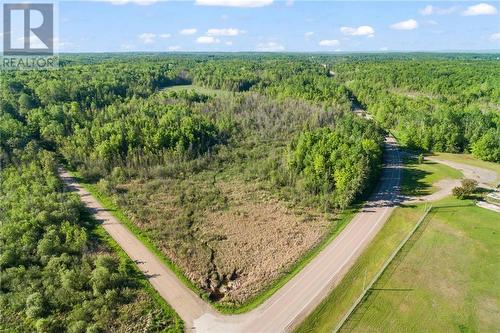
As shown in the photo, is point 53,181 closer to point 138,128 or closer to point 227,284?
point 138,128

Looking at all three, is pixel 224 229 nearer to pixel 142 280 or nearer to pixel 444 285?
pixel 142 280

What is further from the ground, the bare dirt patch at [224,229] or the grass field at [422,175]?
the grass field at [422,175]


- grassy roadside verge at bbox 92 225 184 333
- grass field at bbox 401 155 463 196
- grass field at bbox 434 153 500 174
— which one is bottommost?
grassy roadside verge at bbox 92 225 184 333

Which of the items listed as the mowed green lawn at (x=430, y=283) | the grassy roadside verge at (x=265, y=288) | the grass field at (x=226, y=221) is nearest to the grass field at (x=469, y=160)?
the mowed green lawn at (x=430, y=283)

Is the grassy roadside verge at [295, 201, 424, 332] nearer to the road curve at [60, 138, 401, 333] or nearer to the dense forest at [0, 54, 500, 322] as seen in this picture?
the road curve at [60, 138, 401, 333]

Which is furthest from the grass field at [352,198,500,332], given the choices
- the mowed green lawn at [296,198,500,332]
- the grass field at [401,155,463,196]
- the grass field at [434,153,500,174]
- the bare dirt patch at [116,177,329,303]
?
the grass field at [434,153,500,174]

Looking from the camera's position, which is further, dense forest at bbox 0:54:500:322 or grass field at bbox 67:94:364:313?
grass field at bbox 67:94:364:313

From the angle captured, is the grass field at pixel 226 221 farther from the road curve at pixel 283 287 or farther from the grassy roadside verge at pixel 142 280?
the grassy roadside verge at pixel 142 280
